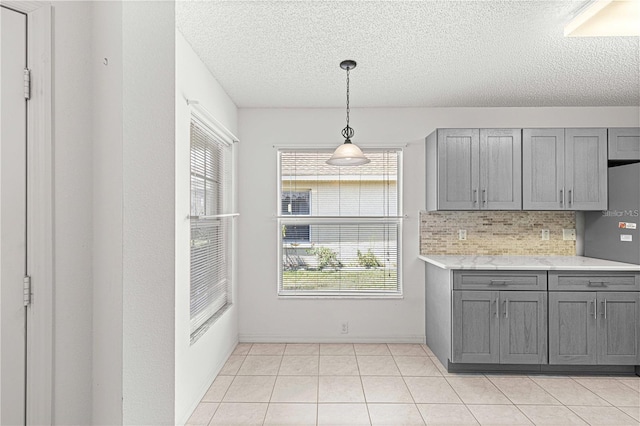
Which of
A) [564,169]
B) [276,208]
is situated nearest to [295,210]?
[276,208]

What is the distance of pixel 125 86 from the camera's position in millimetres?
1279

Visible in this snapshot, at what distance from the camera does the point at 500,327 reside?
339 centimetres

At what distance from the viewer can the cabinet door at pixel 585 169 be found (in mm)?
3746

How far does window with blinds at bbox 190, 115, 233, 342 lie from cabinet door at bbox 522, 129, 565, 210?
2897mm

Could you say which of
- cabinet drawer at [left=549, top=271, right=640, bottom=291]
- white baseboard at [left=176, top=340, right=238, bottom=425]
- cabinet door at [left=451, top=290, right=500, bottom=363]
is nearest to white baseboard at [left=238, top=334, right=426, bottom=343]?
white baseboard at [left=176, top=340, right=238, bottom=425]

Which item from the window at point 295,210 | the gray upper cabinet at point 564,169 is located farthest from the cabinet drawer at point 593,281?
the window at point 295,210

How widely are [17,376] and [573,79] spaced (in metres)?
4.15

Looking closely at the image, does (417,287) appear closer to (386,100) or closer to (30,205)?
(386,100)

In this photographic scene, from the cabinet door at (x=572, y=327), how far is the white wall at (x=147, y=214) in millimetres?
3294

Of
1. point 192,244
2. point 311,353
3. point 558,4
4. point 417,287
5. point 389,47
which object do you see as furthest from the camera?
point 417,287

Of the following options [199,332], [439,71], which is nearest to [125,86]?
[199,332]

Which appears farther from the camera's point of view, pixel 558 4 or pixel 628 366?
pixel 628 366

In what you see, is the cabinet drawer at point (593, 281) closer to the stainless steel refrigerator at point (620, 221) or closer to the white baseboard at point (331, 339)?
the stainless steel refrigerator at point (620, 221)

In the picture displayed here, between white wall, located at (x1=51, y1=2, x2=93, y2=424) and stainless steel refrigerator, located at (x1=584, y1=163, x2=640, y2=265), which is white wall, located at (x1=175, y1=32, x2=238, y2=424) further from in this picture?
stainless steel refrigerator, located at (x1=584, y1=163, x2=640, y2=265)
